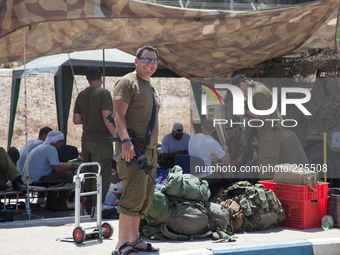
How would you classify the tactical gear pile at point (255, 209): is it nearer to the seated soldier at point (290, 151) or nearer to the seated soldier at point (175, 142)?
the seated soldier at point (290, 151)

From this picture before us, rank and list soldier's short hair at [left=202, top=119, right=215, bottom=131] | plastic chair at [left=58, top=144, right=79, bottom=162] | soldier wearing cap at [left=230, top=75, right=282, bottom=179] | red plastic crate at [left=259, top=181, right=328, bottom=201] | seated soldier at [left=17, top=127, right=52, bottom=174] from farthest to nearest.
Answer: plastic chair at [left=58, top=144, right=79, bottom=162], soldier's short hair at [left=202, top=119, right=215, bottom=131], seated soldier at [left=17, top=127, right=52, bottom=174], soldier wearing cap at [left=230, top=75, right=282, bottom=179], red plastic crate at [left=259, top=181, right=328, bottom=201]

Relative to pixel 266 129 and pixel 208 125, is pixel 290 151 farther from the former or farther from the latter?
pixel 208 125

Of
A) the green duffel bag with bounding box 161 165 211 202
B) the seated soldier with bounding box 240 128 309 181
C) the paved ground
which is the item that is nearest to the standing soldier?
the paved ground

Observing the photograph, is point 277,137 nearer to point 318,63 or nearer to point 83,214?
point 318,63

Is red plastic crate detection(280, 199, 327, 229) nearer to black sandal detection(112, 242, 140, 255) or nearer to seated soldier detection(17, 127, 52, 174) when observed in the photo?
black sandal detection(112, 242, 140, 255)

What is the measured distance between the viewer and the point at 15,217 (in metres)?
Result: 6.07

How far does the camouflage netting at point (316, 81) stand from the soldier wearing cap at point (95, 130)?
383 cm

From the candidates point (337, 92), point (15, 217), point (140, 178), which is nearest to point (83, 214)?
point (15, 217)

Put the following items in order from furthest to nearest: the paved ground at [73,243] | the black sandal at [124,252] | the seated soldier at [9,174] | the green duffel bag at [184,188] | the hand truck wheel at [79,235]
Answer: the seated soldier at [9,174]
the green duffel bag at [184,188]
the hand truck wheel at [79,235]
the paved ground at [73,243]
the black sandal at [124,252]

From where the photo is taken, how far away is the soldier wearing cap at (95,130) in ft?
18.9

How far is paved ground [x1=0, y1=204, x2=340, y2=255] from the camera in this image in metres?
4.16

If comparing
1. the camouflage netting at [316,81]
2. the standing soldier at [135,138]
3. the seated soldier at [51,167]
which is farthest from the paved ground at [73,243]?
the camouflage netting at [316,81]

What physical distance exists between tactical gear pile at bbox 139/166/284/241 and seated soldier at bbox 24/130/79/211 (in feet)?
7.08

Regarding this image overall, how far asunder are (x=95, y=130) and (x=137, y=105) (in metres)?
2.04
